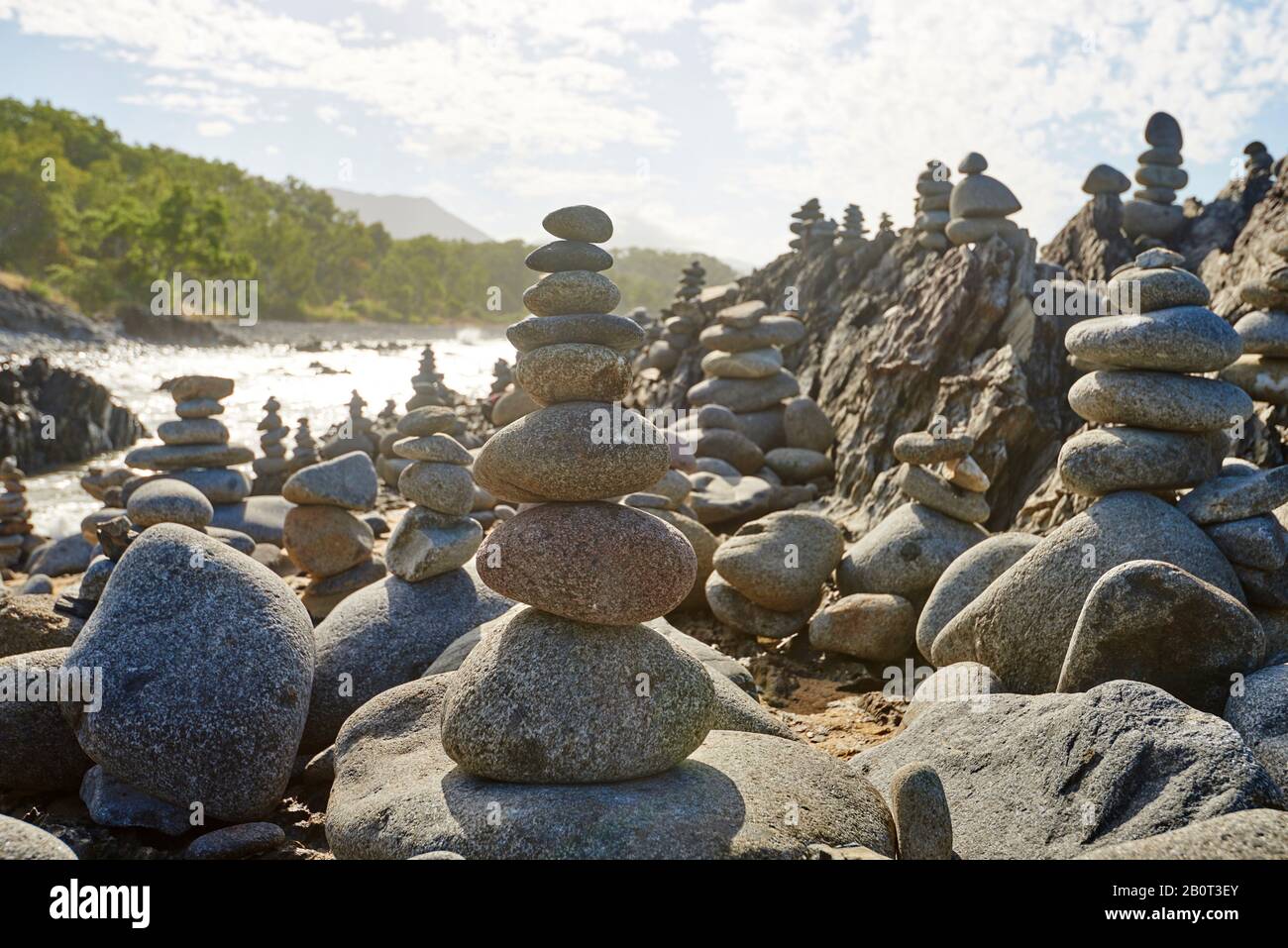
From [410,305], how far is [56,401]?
236 feet

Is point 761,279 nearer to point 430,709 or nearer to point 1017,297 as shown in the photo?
point 1017,297

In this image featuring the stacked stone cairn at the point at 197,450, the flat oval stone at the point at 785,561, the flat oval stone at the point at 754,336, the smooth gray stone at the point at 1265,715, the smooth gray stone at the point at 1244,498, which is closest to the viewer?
the smooth gray stone at the point at 1265,715

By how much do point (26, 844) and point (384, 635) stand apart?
13.0ft

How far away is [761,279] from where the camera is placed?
22.8m

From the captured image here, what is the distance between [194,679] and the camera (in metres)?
6.11

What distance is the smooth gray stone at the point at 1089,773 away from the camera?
452 centimetres

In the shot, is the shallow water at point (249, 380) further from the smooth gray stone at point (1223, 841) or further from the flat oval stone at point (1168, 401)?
the smooth gray stone at point (1223, 841)

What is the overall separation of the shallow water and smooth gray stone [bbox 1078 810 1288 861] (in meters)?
16.2

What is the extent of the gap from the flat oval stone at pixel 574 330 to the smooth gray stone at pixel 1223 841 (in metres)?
3.99

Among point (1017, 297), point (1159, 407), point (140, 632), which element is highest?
point (1017, 297)

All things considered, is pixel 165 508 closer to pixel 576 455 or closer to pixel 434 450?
pixel 434 450

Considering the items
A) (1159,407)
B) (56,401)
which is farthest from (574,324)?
(56,401)

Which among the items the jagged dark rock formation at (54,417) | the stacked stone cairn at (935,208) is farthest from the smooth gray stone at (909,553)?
the jagged dark rock formation at (54,417)
